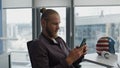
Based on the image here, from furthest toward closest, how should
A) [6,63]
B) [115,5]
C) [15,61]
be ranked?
1. [15,61]
2. [115,5]
3. [6,63]

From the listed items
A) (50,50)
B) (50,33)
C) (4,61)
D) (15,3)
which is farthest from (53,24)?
(15,3)

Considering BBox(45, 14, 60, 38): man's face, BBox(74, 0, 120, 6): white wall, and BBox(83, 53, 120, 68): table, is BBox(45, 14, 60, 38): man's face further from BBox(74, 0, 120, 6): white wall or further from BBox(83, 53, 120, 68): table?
BBox(74, 0, 120, 6): white wall

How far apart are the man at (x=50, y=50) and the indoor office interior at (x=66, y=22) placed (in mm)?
2252

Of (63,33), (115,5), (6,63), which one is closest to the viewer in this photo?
(6,63)

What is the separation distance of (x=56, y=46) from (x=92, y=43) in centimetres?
256

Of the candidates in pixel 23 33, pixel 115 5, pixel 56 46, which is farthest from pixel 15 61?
pixel 56 46

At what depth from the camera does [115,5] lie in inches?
149

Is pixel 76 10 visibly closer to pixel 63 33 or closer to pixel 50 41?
pixel 63 33

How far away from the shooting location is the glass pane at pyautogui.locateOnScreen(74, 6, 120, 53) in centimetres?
383

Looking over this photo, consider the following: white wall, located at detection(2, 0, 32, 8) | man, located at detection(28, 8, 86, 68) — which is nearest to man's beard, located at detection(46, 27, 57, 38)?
man, located at detection(28, 8, 86, 68)

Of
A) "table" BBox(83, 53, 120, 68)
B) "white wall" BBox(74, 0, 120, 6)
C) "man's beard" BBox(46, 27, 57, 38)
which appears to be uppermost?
"white wall" BBox(74, 0, 120, 6)

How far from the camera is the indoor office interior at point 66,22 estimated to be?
3844mm

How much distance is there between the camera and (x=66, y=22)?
3.95 metres

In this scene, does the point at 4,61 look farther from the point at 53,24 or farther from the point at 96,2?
the point at 96,2
